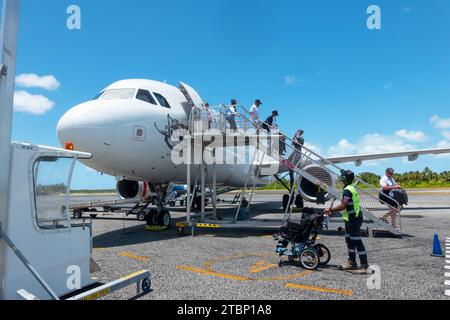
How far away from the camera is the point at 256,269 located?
6195mm

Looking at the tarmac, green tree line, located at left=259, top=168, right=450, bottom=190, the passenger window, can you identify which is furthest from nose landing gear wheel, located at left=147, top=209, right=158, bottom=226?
green tree line, located at left=259, top=168, right=450, bottom=190

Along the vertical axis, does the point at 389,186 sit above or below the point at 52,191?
above

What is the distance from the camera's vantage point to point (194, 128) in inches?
441

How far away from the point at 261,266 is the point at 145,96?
654 centimetres

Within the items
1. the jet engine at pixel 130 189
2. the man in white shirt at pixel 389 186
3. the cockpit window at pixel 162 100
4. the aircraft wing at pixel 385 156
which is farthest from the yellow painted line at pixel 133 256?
the aircraft wing at pixel 385 156

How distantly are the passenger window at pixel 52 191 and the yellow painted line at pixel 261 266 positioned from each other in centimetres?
346

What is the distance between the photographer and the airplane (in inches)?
336

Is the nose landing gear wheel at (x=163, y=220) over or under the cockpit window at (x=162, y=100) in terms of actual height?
under

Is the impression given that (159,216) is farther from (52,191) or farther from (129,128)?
(52,191)

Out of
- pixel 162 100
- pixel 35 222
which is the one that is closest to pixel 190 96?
pixel 162 100

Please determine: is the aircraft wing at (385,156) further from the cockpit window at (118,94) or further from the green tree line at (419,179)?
the green tree line at (419,179)

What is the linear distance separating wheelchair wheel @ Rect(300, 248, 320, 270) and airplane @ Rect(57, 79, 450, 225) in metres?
5.64

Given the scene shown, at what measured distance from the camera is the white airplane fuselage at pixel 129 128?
27.9 ft

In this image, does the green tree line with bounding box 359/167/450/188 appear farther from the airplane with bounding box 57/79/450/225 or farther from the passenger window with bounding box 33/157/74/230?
the passenger window with bounding box 33/157/74/230
